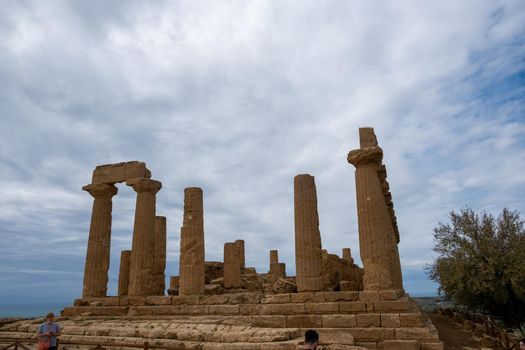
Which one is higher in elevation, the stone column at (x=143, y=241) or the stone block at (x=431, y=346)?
the stone column at (x=143, y=241)

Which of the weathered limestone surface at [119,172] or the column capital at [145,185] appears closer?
the column capital at [145,185]

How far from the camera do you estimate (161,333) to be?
42.8 ft

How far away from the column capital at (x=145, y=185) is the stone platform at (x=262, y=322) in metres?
4.97

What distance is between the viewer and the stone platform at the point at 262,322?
11156 millimetres

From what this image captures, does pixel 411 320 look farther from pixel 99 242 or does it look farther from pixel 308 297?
pixel 99 242

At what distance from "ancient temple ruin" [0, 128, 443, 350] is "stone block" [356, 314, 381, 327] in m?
0.03

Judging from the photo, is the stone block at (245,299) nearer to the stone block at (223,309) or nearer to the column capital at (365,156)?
the stone block at (223,309)

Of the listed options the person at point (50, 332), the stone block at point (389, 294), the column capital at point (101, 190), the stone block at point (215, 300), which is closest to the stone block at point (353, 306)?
the stone block at point (389, 294)

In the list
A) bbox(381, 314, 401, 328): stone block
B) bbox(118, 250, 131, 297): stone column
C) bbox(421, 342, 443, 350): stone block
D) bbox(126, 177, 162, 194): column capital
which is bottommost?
bbox(421, 342, 443, 350): stone block

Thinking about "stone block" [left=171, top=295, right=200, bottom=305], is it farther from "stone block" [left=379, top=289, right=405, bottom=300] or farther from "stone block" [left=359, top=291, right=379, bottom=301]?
"stone block" [left=379, top=289, right=405, bottom=300]

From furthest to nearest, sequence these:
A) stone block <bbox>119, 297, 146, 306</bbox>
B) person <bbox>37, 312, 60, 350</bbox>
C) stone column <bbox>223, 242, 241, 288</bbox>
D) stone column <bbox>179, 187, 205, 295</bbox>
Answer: stone column <bbox>223, 242, 241, 288</bbox>
stone block <bbox>119, 297, 146, 306</bbox>
stone column <bbox>179, 187, 205, 295</bbox>
person <bbox>37, 312, 60, 350</bbox>

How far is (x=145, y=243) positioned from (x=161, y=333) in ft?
20.6

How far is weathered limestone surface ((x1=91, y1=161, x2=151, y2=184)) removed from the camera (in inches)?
778

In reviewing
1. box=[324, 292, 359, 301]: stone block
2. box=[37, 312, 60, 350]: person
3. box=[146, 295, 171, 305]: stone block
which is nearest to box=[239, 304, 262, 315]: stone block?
box=[324, 292, 359, 301]: stone block
